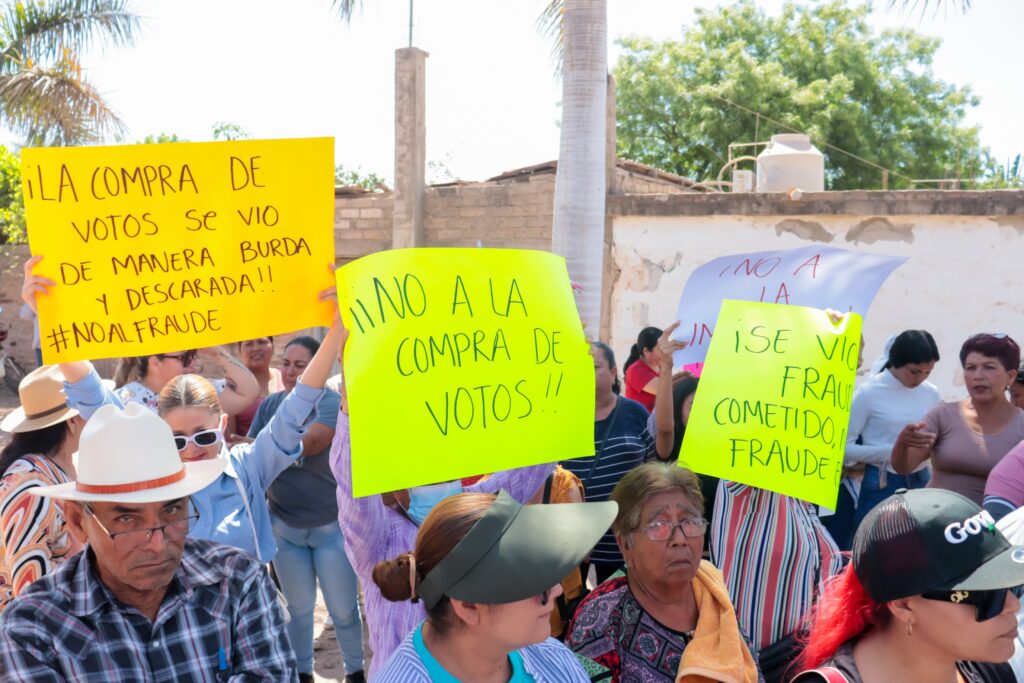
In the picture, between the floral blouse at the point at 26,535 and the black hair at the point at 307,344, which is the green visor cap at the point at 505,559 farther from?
the black hair at the point at 307,344

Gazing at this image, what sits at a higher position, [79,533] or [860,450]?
[79,533]

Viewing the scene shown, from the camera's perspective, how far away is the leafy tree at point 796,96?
97.8 feet

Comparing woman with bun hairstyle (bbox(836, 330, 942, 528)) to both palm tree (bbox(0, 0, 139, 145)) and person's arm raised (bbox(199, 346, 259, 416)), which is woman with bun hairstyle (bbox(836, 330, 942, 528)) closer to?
person's arm raised (bbox(199, 346, 259, 416))

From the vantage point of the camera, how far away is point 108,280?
121 inches

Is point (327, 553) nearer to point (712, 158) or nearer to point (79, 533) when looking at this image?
point (79, 533)

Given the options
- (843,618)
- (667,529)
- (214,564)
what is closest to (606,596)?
(667,529)

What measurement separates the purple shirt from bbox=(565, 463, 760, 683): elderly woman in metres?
0.54

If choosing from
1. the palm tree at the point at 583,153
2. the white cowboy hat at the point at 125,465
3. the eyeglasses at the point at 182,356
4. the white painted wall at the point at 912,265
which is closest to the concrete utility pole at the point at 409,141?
the white painted wall at the point at 912,265

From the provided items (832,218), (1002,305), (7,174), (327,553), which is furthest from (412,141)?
(7,174)

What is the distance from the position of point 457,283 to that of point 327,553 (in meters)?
2.49

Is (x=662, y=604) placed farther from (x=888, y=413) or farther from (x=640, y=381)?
(x=640, y=381)

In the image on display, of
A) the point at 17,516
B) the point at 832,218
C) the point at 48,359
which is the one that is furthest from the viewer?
the point at 832,218

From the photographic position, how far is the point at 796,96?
2920 cm

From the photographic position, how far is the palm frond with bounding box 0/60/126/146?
16.9m
